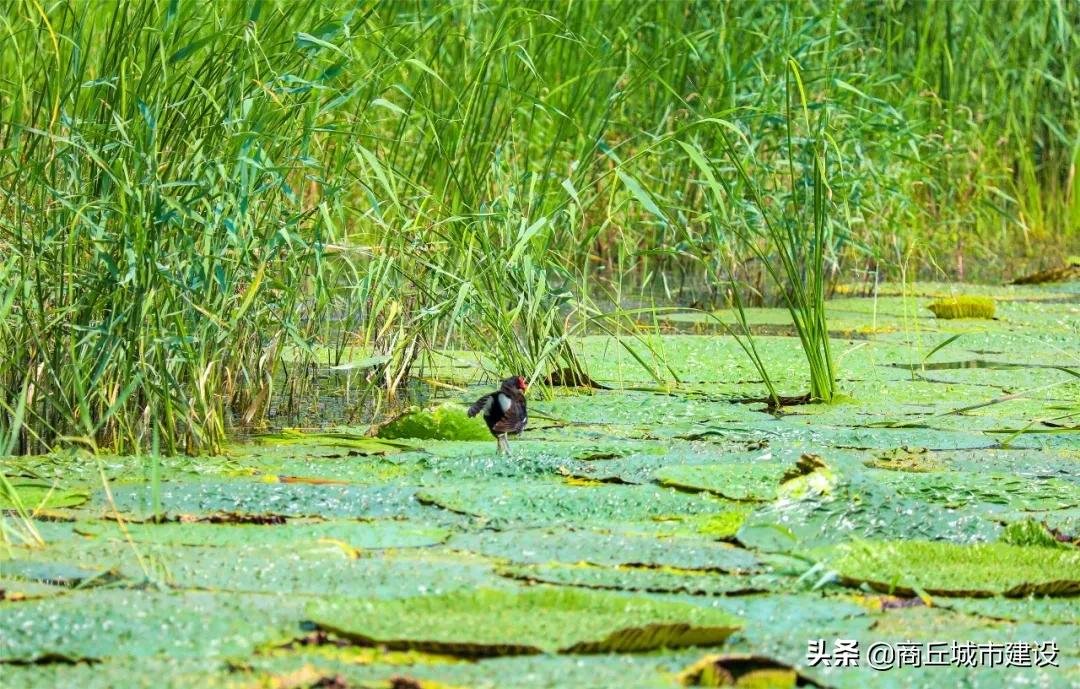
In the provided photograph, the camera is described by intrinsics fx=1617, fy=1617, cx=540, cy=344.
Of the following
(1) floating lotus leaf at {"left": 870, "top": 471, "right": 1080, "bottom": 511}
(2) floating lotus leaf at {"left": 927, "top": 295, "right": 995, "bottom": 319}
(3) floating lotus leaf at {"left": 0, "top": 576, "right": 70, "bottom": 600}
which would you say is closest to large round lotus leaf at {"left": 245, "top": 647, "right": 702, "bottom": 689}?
(3) floating lotus leaf at {"left": 0, "top": 576, "right": 70, "bottom": 600}

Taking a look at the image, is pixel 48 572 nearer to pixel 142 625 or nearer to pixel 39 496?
pixel 142 625

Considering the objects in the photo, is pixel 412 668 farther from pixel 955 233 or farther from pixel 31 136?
pixel 955 233

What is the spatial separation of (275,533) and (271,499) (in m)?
0.27

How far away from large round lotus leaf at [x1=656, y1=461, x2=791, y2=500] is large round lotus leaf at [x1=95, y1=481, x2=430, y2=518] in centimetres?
53

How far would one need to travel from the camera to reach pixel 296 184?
530 centimetres

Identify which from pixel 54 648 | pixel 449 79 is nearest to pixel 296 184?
pixel 449 79

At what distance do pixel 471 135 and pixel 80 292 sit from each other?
1.63 meters

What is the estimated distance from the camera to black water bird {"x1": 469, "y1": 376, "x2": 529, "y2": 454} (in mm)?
3428

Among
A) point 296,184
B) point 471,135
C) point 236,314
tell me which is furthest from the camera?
point 296,184

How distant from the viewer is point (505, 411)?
11.3 ft

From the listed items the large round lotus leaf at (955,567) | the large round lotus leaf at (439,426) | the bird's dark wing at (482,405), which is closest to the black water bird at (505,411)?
the bird's dark wing at (482,405)

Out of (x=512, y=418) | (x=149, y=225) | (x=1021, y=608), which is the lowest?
(x=1021, y=608)

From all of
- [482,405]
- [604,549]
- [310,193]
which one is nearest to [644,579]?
[604,549]

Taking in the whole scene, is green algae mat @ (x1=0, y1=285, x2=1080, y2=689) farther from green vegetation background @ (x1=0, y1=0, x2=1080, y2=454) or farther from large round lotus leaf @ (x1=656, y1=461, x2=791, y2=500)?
green vegetation background @ (x1=0, y1=0, x2=1080, y2=454)
